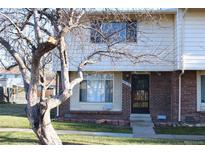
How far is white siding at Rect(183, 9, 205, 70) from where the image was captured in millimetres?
21359

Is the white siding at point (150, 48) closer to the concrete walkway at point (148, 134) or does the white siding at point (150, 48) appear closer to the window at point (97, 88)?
the window at point (97, 88)

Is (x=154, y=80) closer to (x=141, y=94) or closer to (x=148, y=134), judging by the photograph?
(x=141, y=94)

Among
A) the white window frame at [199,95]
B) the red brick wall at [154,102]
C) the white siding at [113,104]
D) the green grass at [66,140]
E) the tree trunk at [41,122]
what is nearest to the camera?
the tree trunk at [41,122]

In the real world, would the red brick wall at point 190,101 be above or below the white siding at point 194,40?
below

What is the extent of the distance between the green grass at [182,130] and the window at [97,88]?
14.7ft

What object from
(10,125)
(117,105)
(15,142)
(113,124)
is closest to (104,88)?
(117,105)

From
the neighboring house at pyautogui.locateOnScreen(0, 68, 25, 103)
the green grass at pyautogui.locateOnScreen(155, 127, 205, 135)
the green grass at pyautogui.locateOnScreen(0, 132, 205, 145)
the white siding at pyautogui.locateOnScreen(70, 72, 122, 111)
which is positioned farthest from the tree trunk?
the neighboring house at pyautogui.locateOnScreen(0, 68, 25, 103)

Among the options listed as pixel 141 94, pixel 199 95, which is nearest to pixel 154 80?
pixel 141 94

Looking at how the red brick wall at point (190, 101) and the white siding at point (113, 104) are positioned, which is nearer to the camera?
the red brick wall at point (190, 101)

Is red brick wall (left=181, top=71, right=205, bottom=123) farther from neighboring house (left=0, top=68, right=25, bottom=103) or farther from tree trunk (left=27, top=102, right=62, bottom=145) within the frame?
neighboring house (left=0, top=68, right=25, bottom=103)

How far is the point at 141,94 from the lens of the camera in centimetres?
2375

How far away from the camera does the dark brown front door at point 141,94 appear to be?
23.6 m

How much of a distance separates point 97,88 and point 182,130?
598cm

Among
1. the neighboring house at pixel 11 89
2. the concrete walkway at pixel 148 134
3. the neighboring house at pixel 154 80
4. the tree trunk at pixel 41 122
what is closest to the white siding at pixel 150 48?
the neighboring house at pixel 154 80
